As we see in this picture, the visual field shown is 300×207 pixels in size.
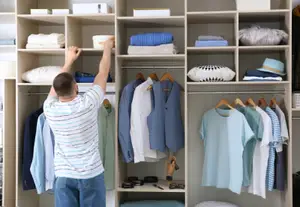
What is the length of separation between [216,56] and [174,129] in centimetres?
94

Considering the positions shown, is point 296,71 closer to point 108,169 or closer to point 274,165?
point 274,165

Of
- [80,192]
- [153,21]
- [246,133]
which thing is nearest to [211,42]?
[153,21]

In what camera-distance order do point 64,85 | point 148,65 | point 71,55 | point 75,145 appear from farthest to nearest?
1. point 148,65
2. point 71,55
3. point 75,145
4. point 64,85

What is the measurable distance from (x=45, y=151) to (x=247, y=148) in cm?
184

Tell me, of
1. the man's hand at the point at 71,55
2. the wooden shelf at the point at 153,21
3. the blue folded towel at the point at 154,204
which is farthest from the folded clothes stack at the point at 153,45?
the blue folded towel at the point at 154,204

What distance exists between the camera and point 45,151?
441 centimetres

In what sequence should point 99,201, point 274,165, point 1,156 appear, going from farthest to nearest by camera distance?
point 1,156, point 274,165, point 99,201

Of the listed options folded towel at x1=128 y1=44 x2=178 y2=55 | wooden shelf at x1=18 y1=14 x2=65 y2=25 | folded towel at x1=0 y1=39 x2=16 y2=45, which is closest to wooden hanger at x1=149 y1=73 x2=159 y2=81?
folded towel at x1=128 y1=44 x2=178 y2=55

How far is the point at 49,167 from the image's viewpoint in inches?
173

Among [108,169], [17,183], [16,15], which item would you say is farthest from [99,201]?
[16,15]

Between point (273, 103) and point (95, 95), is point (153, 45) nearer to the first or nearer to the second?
point (95, 95)

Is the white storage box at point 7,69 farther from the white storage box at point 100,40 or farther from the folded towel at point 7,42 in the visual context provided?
the white storage box at point 100,40

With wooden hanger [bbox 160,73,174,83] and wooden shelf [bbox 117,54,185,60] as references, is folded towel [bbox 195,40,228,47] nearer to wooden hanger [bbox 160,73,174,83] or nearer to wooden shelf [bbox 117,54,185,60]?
wooden shelf [bbox 117,54,185,60]

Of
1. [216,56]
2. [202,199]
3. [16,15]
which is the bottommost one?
[202,199]
